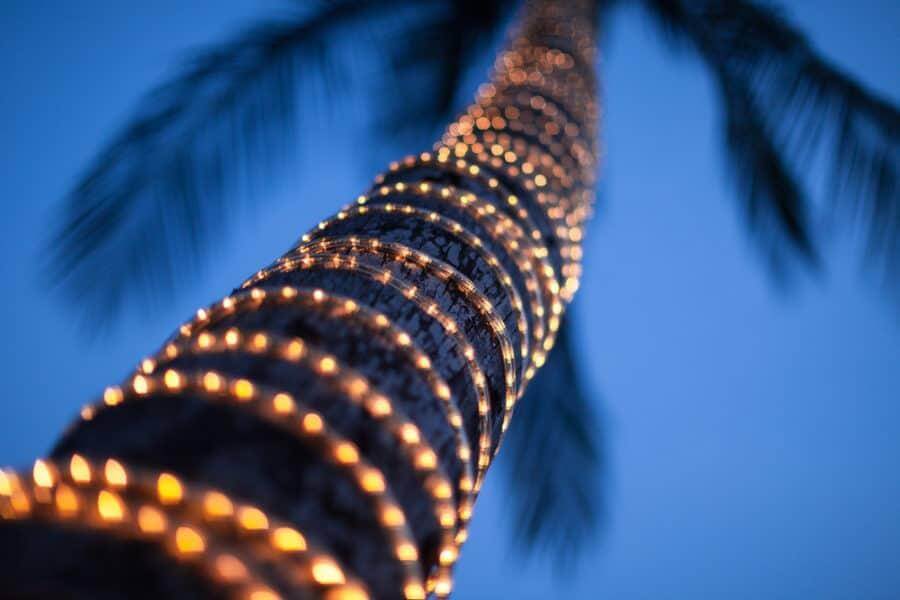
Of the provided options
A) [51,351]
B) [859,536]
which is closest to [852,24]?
[859,536]

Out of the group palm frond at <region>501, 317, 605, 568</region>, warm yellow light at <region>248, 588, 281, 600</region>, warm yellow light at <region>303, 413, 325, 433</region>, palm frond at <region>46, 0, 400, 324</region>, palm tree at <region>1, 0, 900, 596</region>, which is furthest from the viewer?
palm frond at <region>501, 317, 605, 568</region>

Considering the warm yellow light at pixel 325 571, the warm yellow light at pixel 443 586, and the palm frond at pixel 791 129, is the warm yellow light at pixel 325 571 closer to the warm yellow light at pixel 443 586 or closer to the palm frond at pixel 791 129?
the warm yellow light at pixel 443 586

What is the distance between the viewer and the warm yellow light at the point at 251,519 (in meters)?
0.61

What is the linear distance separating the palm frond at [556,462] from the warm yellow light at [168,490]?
315 cm

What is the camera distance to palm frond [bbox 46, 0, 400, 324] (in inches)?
96.7

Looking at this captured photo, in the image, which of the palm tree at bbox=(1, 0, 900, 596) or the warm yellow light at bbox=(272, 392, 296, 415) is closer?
the warm yellow light at bbox=(272, 392, 296, 415)

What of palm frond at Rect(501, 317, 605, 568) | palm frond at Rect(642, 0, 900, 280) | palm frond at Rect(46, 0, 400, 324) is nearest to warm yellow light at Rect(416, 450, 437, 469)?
palm frond at Rect(46, 0, 400, 324)

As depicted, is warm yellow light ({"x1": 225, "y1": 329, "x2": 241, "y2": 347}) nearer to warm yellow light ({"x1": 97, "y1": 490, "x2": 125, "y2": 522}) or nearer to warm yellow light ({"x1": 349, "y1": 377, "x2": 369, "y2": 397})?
warm yellow light ({"x1": 349, "y1": 377, "x2": 369, "y2": 397})

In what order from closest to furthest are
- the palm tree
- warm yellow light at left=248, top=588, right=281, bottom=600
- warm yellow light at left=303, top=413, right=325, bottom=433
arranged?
warm yellow light at left=248, top=588, right=281, bottom=600 < warm yellow light at left=303, top=413, right=325, bottom=433 < the palm tree

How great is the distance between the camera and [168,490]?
0.62 metres

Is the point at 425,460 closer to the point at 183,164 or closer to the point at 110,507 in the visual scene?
the point at 110,507

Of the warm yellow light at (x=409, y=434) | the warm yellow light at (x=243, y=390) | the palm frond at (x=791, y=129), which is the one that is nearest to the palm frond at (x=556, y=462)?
the palm frond at (x=791, y=129)

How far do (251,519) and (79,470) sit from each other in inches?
6.2

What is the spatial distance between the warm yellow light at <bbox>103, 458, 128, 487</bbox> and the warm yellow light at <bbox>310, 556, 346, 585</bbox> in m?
0.18
